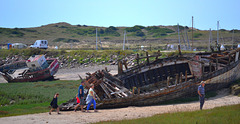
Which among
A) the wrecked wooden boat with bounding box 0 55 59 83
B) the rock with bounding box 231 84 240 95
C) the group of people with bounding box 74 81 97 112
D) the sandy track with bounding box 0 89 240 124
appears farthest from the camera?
the wrecked wooden boat with bounding box 0 55 59 83

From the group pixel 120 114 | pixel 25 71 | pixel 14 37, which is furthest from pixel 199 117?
pixel 14 37

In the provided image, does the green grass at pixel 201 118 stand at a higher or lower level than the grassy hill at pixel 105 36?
lower

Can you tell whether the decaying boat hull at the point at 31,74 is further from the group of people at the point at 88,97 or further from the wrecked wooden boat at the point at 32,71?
the group of people at the point at 88,97

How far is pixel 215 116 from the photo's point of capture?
12.4m

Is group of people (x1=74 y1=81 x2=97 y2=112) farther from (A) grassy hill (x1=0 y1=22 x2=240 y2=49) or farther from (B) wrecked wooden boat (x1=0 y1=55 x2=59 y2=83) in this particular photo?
(A) grassy hill (x1=0 y1=22 x2=240 y2=49)

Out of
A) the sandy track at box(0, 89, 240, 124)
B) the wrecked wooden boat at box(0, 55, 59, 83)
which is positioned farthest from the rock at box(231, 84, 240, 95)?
the wrecked wooden boat at box(0, 55, 59, 83)

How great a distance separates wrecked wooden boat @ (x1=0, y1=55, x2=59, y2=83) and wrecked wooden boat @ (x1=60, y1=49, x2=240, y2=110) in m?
17.9

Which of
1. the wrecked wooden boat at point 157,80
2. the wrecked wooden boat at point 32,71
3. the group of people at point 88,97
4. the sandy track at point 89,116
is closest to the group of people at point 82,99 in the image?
the group of people at point 88,97

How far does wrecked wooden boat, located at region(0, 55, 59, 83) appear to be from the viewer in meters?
37.0

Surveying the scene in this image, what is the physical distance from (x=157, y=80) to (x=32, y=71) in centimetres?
2017

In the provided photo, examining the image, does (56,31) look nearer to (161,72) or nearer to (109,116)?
(161,72)

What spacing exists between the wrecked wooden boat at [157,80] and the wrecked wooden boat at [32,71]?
1785 centimetres

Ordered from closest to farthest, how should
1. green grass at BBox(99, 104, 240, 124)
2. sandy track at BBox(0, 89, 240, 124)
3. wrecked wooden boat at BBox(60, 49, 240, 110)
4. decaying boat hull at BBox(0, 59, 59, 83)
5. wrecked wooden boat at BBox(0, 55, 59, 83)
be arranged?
green grass at BBox(99, 104, 240, 124)
sandy track at BBox(0, 89, 240, 124)
wrecked wooden boat at BBox(60, 49, 240, 110)
decaying boat hull at BBox(0, 59, 59, 83)
wrecked wooden boat at BBox(0, 55, 59, 83)

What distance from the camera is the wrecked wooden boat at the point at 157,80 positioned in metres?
18.2
